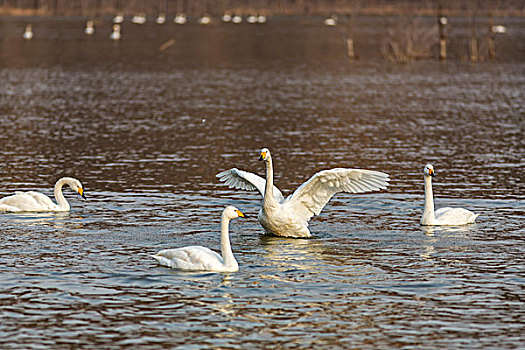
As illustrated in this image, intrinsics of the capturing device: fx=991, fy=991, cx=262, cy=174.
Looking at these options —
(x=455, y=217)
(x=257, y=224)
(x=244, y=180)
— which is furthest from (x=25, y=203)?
(x=455, y=217)

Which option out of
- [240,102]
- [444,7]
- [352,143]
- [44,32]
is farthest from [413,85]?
[444,7]

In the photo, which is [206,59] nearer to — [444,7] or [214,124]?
[214,124]

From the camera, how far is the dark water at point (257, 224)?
13.4m

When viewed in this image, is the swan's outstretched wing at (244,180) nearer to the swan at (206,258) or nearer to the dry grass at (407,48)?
the swan at (206,258)

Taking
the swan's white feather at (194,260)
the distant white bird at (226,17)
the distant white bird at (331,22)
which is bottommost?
the swan's white feather at (194,260)

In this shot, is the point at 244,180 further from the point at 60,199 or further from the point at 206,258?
the point at 206,258

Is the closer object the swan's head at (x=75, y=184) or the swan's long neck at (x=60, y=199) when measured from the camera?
the swan's long neck at (x=60, y=199)

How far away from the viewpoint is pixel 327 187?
62.7 feet

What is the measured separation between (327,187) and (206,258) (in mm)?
4137

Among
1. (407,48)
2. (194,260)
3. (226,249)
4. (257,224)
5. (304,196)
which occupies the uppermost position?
(407,48)

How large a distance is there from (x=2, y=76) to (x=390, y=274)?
45.8 meters

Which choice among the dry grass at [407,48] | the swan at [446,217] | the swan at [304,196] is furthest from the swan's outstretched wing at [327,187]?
the dry grass at [407,48]

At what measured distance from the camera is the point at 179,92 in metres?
51.3

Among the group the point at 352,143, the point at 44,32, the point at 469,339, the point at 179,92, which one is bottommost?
the point at 469,339
